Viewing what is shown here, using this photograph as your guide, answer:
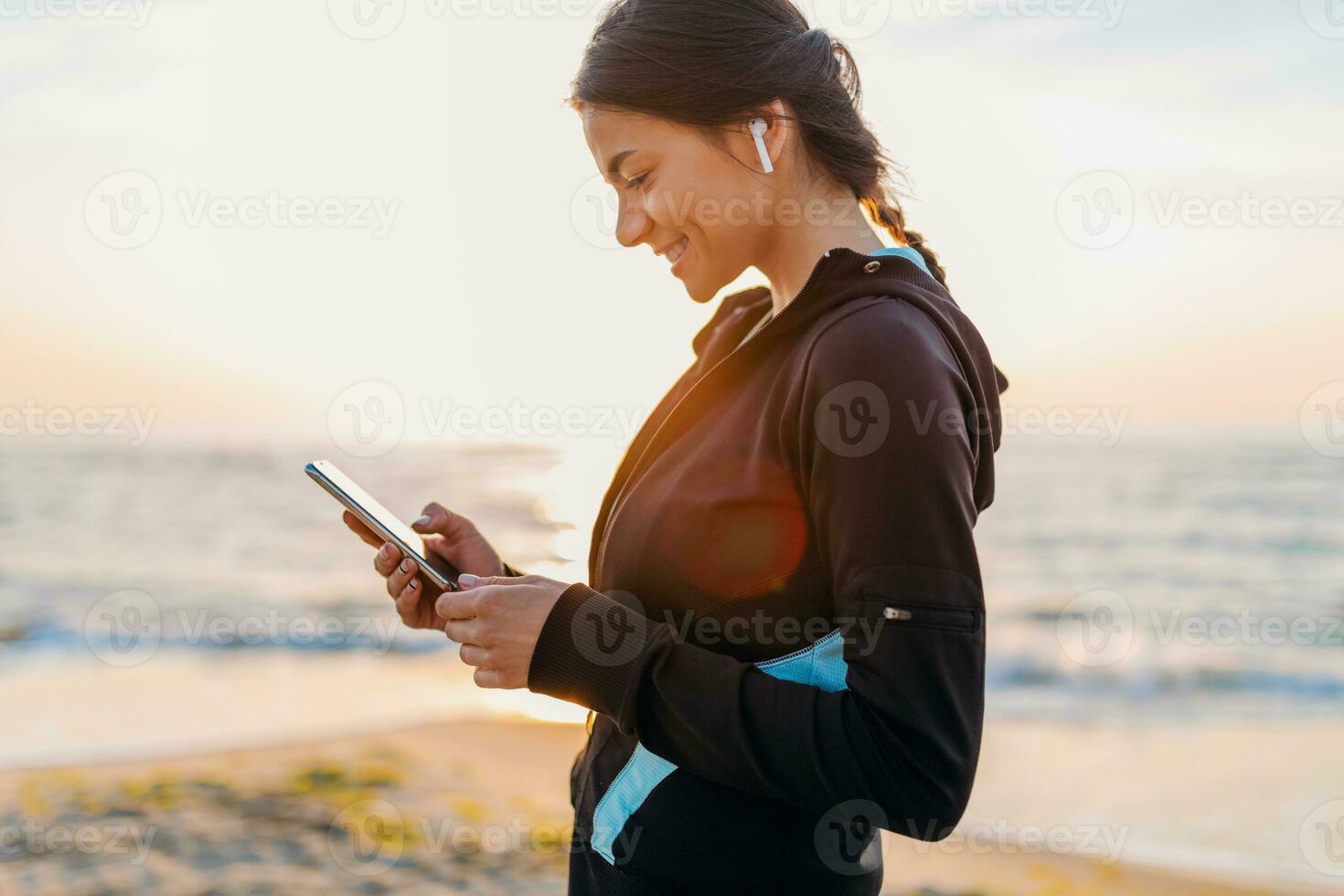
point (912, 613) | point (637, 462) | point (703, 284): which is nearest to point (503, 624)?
point (637, 462)

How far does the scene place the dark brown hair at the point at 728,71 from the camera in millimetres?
1625

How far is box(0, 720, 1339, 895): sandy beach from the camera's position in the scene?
426 cm

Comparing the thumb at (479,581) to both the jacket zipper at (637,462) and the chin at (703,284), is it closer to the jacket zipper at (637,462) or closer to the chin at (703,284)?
the jacket zipper at (637,462)

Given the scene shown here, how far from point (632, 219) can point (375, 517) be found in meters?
0.71

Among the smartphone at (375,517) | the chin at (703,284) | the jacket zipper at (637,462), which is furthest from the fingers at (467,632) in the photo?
the chin at (703,284)

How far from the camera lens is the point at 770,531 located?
4.57 feet

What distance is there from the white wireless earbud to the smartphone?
0.86 meters

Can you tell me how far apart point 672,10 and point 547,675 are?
1006mm

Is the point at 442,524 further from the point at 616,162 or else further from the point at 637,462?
the point at 616,162

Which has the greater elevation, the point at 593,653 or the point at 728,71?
the point at 728,71

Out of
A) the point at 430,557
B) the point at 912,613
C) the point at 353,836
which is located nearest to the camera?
the point at 912,613

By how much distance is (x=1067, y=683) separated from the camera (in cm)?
859

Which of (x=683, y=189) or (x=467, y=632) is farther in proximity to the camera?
(x=683, y=189)

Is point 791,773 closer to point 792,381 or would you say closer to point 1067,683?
point 792,381
